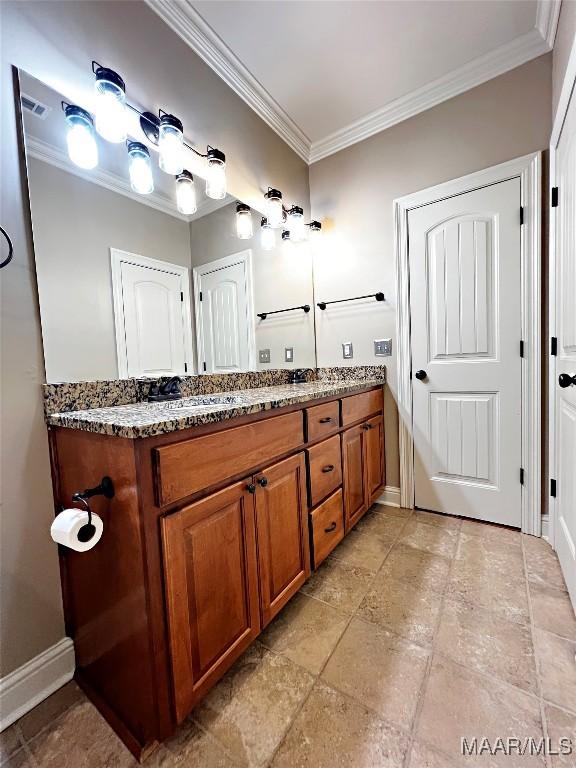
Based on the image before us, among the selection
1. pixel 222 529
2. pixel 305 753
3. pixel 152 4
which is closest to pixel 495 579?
pixel 305 753

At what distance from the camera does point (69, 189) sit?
1.05m

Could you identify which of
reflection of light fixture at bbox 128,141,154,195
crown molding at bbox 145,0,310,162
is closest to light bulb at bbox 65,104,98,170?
reflection of light fixture at bbox 128,141,154,195

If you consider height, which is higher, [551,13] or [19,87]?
[551,13]

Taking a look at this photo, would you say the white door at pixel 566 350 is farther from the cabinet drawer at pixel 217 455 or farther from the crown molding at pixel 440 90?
the cabinet drawer at pixel 217 455

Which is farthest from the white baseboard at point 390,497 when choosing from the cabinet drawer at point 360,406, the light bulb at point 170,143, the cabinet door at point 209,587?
the light bulb at point 170,143

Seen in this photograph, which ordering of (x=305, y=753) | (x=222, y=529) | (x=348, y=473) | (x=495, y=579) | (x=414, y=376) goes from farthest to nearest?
1. (x=414, y=376)
2. (x=348, y=473)
3. (x=495, y=579)
4. (x=222, y=529)
5. (x=305, y=753)

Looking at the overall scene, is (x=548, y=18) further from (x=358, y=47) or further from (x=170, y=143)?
Answer: (x=170, y=143)

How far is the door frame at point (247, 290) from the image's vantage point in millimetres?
1498

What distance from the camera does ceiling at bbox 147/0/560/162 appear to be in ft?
4.57

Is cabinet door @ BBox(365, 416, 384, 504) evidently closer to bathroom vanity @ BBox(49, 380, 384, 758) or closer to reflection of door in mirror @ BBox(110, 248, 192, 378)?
bathroom vanity @ BBox(49, 380, 384, 758)

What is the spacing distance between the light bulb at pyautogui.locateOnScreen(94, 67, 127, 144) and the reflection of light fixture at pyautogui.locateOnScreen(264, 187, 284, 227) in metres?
0.90

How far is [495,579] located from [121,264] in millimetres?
2020

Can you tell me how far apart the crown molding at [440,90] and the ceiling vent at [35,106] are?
175 centimetres

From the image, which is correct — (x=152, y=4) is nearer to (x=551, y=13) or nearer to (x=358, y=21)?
(x=358, y=21)
